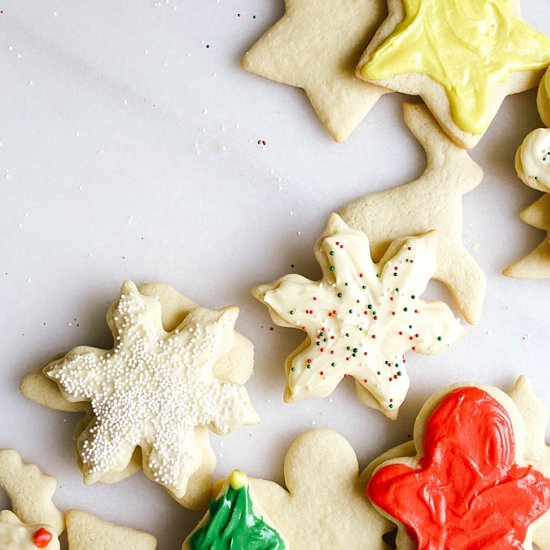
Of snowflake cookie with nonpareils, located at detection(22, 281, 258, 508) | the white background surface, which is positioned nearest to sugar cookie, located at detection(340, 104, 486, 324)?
the white background surface

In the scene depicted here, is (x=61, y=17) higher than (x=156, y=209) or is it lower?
higher

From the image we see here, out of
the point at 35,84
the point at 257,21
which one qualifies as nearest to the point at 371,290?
the point at 257,21

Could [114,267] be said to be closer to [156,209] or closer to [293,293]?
[156,209]

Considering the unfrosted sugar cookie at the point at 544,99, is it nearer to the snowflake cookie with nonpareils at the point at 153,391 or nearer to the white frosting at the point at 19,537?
the snowflake cookie with nonpareils at the point at 153,391

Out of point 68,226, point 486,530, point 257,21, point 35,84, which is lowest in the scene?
point 486,530

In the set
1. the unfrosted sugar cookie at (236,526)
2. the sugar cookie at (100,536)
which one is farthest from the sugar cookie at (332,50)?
the sugar cookie at (100,536)

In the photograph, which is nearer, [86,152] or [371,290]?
[371,290]

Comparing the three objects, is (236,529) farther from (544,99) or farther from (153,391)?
(544,99)
